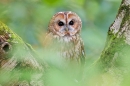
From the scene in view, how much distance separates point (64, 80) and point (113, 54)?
966 mm

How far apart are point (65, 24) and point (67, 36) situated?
0.13m

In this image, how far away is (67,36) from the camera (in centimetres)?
371

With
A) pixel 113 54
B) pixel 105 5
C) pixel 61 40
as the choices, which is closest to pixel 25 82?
pixel 113 54

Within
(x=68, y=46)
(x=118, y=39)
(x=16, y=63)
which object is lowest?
(x=16, y=63)

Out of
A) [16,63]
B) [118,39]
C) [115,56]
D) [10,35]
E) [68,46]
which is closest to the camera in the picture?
[16,63]

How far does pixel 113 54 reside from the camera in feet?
6.46

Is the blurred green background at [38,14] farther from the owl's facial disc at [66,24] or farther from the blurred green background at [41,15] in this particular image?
the owl's facial disc at [66,24]

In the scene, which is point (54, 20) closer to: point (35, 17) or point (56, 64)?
point (35, 17)

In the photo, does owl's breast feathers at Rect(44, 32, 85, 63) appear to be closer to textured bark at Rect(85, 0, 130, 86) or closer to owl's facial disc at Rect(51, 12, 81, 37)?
owl's facial disc at Rect(51, 12, 81, 37)

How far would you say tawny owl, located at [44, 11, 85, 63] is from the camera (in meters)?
3.39

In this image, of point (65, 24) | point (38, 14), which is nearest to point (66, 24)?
point (65, 24)

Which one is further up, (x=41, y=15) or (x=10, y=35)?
(x=41, y=15)

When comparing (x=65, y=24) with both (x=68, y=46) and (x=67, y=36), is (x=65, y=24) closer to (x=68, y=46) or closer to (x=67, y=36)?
(x=67, y=36)

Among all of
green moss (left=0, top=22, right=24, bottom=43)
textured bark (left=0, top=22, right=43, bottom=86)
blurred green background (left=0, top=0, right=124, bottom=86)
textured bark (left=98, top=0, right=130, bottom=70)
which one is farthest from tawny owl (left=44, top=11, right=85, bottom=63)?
textured bark (left=0, top=22, right=43, bottom=86)
